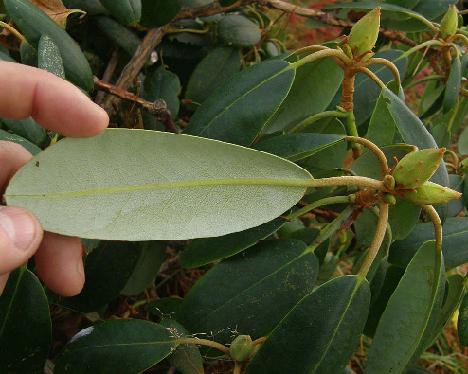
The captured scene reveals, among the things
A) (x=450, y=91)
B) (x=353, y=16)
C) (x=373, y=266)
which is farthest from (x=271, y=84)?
(x=353, y=16)

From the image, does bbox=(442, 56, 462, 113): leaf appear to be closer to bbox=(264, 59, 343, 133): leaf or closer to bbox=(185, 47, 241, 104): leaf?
bbox=(264, 59, 343, 133): leaf

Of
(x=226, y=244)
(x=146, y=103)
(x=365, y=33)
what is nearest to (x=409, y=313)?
(x=226, y=244)

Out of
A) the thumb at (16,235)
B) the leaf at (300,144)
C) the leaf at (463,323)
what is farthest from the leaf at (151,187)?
the leaf at (463,323)

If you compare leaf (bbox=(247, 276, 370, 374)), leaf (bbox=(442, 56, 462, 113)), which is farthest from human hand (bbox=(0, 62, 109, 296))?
leaf (bbox=(442, 56, 462, 113))

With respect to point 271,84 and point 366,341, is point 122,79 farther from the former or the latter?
point 366,341

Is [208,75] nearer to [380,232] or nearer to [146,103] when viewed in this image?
[146,103]

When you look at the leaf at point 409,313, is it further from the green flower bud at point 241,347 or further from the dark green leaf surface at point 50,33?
the dark green leaf surface at point 50,33
